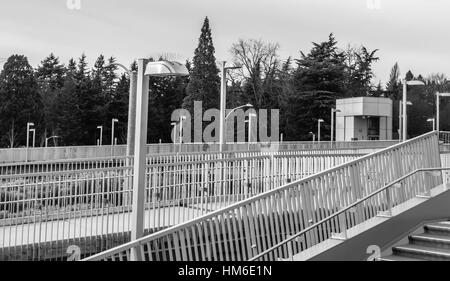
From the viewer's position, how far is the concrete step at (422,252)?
8.05m

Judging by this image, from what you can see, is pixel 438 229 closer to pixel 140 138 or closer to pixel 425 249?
pixel 425 249

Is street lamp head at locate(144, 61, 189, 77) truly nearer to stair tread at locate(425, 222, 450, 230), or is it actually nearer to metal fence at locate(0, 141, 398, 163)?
stair tread at locate(425, 222, 450, 230)

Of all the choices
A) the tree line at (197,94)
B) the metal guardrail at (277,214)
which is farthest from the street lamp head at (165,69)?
the tree line at (197,94)

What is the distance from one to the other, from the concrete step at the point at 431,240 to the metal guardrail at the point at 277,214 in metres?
0.84

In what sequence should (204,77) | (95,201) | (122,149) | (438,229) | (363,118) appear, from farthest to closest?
1. (204,77)
2. (363,118)
3. (122,149)
4. (95,201)
5. (438,229)

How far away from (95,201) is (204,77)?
64317mm

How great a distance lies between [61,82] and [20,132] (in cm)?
2816

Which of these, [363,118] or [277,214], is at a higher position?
[363,118]

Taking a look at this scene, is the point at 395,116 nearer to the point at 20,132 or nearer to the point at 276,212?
the point at 20,132

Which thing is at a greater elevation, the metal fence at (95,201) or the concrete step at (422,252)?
the metal fence at (95,201)

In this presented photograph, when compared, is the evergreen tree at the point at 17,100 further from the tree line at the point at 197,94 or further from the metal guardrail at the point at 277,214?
the metal guardrail at the point at 277,214

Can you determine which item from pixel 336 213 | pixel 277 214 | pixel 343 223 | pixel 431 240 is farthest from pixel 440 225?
pixel 277 214

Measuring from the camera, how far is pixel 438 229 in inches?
357

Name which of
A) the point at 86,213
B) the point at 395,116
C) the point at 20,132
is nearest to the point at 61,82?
the point at 20,132
